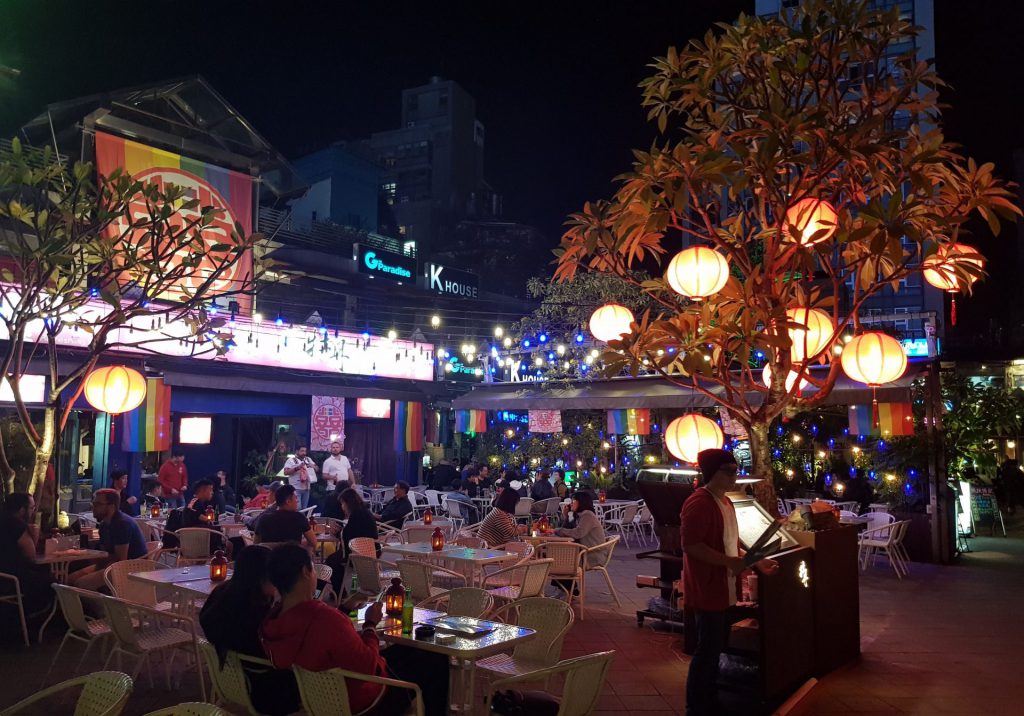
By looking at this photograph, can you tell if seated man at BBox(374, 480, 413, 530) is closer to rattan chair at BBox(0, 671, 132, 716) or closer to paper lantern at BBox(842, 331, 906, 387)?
paper lantern at BBox(842, 331, 906, 387)

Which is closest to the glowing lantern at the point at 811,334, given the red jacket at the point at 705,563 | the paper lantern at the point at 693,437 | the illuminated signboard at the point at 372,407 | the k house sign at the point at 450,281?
the paper lantern at the point at 693,437

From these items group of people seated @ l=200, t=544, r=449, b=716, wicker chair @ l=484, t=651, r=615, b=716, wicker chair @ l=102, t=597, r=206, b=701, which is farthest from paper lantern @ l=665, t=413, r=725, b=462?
wicker chair @ l=102, t=597, r=206, b=701

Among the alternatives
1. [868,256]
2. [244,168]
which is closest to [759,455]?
[868,256]

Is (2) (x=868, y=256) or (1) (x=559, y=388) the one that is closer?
(2) (x=868, y=256)

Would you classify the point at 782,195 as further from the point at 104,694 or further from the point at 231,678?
the point at 104,694

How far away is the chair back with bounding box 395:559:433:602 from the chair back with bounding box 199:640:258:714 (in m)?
2.73

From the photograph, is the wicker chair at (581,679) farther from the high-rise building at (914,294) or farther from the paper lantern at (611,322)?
the high-rise building at (914,294)

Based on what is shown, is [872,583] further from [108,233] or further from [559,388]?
[108,233]

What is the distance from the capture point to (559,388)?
15.7 meters

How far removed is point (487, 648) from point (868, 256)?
160 inches

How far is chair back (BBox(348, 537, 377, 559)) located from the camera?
7359mm

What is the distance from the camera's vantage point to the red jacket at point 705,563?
4461mm

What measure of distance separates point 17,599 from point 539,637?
4.63 meters

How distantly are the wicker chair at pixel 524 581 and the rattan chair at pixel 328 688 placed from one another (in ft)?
10.0
